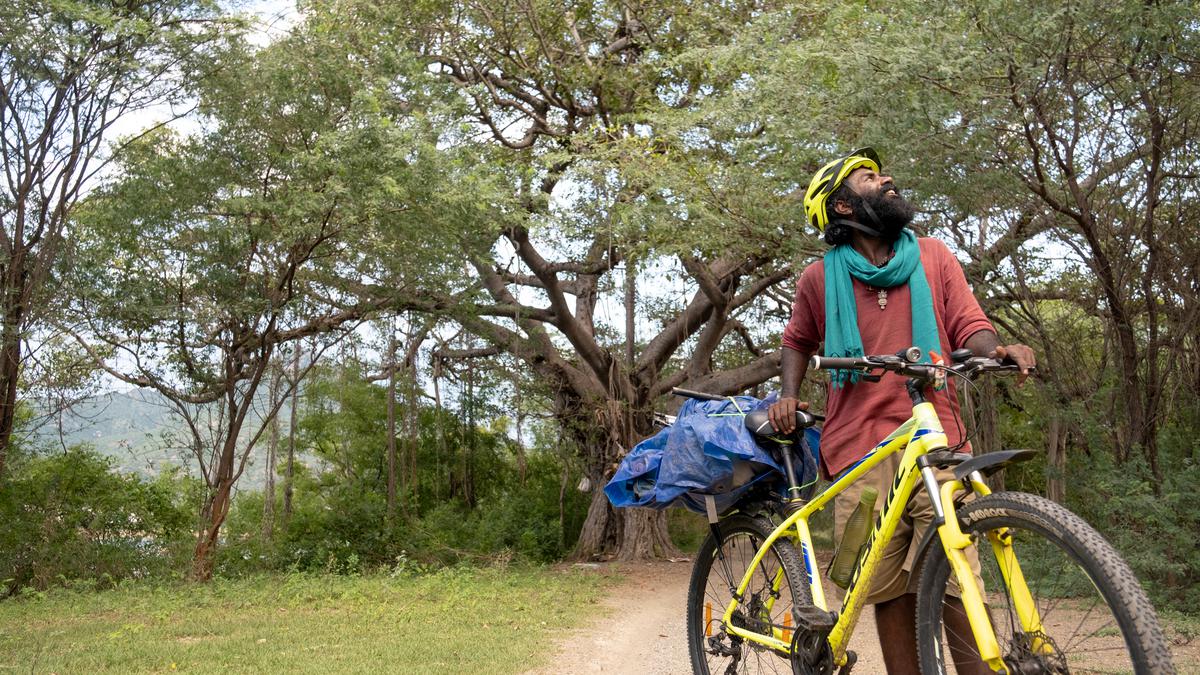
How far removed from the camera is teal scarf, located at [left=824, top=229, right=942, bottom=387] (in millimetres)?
3107

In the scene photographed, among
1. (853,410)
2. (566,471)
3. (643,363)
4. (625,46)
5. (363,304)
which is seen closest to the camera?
(853,410)

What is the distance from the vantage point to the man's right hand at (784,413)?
10.9 ft

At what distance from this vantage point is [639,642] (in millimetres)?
7094

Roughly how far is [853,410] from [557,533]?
13.8 metres

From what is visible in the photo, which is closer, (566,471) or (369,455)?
(566,471)

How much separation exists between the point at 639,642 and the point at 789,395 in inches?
164

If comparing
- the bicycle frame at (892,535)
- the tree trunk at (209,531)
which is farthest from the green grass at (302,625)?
the bicycle frame at (892,535)

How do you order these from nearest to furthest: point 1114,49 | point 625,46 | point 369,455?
point 1114,49 → point 625,46 → point 369,455

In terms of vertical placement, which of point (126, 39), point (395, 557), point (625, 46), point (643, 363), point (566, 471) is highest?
point (625, 46)

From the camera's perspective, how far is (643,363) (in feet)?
48.0

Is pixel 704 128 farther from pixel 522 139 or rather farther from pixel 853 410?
pixel 853 410

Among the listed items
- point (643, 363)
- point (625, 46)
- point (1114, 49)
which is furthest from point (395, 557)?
point (1114, 49)

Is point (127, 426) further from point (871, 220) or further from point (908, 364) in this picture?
point (908, 364)

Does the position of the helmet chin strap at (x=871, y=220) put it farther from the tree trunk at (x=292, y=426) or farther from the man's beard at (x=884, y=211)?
the tree trunk at (x=292, y=426)
